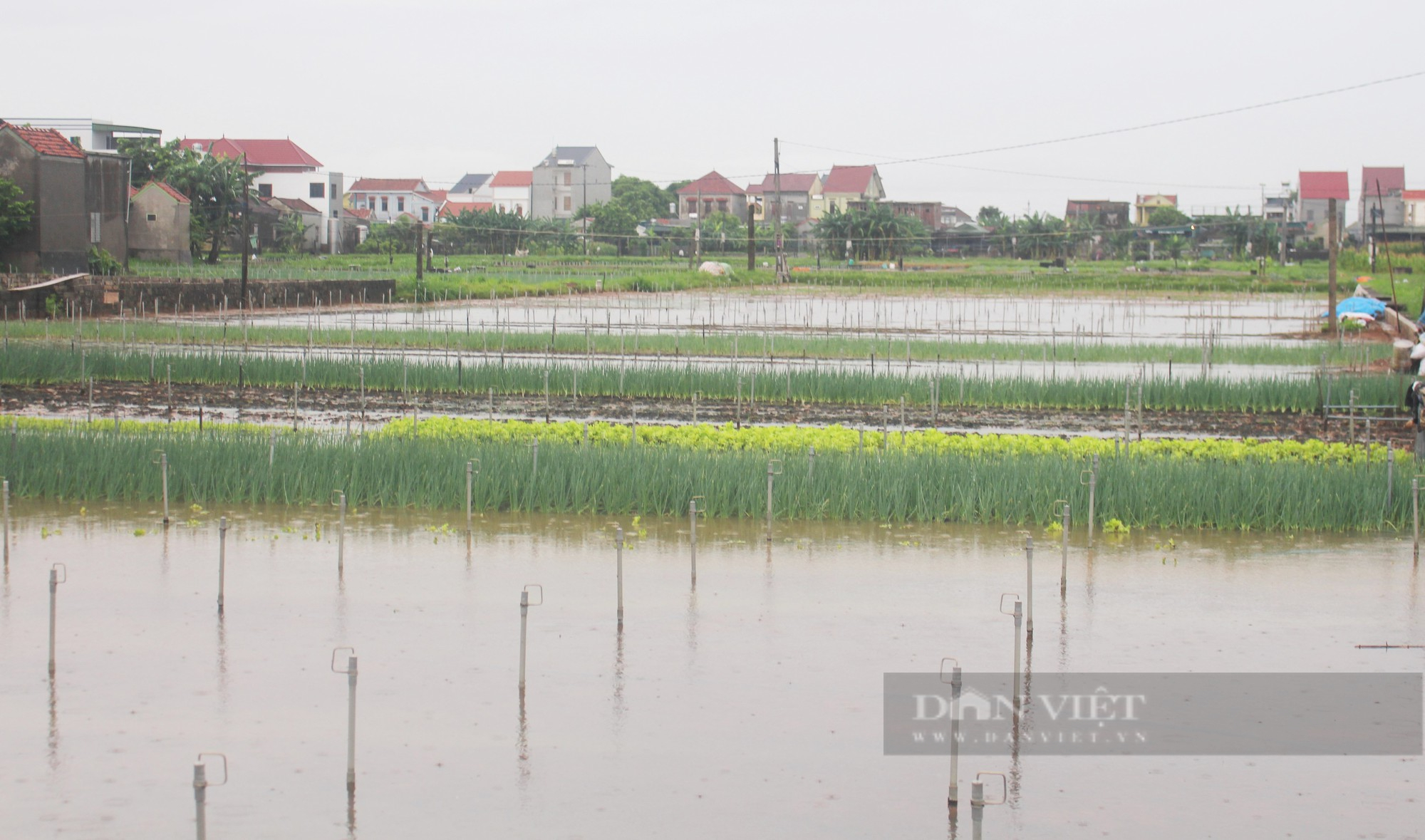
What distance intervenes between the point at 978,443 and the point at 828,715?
7.88m

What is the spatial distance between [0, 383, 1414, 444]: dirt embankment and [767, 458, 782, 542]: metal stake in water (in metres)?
6.11

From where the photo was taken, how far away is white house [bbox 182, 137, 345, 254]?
3553 inches

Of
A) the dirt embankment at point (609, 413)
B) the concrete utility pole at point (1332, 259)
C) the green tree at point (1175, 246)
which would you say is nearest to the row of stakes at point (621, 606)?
the dirt embankment at point (609, 413)

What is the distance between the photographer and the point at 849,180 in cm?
11250

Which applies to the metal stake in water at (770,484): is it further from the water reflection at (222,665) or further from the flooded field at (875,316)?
the flooded field at (875,316)

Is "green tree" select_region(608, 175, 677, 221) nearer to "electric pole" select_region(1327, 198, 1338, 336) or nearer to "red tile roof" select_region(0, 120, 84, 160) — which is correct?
"red tile roof" select_region(0, 120, 84, 160)

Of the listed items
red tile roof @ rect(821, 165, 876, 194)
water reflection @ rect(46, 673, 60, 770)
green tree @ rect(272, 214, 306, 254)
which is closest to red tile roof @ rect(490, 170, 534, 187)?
red tile roof @ rect(821, 165, 876, 194)

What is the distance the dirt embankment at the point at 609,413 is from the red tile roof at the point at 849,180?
91.7m

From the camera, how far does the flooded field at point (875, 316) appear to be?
1449 inches

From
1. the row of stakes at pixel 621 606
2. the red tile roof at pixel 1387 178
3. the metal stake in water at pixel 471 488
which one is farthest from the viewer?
the red tile roof at pixel 1387 178

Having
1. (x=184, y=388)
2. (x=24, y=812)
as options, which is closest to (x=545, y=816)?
(x=24, y=812)

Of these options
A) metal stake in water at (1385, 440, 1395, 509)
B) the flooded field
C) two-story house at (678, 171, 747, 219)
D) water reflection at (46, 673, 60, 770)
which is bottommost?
water reflection at (46, 673, 60, 770)

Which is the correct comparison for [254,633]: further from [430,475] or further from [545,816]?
[430,475]

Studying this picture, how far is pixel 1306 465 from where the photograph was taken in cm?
1395
